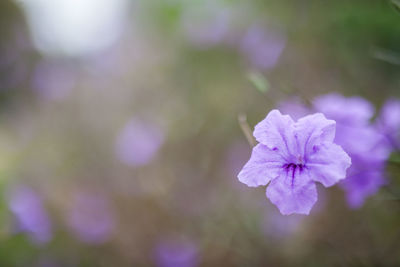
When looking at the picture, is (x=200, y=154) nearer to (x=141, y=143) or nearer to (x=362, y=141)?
(x=141, y=143)


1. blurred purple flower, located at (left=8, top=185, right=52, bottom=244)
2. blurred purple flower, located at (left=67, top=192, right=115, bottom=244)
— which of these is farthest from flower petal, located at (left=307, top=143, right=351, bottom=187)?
blurred purple flower, located at (left=67, top=192, right=115, bottom=244)

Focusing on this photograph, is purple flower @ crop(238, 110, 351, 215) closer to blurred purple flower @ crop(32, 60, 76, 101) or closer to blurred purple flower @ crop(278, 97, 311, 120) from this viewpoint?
blurred purple flower @ crop(278, 97, 311, 120)

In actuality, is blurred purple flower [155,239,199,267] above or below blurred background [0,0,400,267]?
below

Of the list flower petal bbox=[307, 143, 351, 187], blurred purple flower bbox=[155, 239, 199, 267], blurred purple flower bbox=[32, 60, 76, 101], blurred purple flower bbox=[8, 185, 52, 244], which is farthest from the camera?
blurred purple flower bbox=[32, 60, 76, 101]

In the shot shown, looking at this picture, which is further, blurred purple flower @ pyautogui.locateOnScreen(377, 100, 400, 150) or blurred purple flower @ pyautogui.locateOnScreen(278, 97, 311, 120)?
blurred purple flower @ pyautogui.locateOnScreen(278, 97, 311, 120)

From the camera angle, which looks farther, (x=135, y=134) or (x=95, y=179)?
(x=95, y=179)

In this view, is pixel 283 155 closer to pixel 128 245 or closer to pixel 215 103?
pixel 128 245

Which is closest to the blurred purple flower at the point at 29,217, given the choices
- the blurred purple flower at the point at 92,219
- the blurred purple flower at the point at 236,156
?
the blurred purple flower at the point at 92,219

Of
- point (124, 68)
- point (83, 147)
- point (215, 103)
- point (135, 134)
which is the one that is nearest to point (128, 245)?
point (135, 134)
